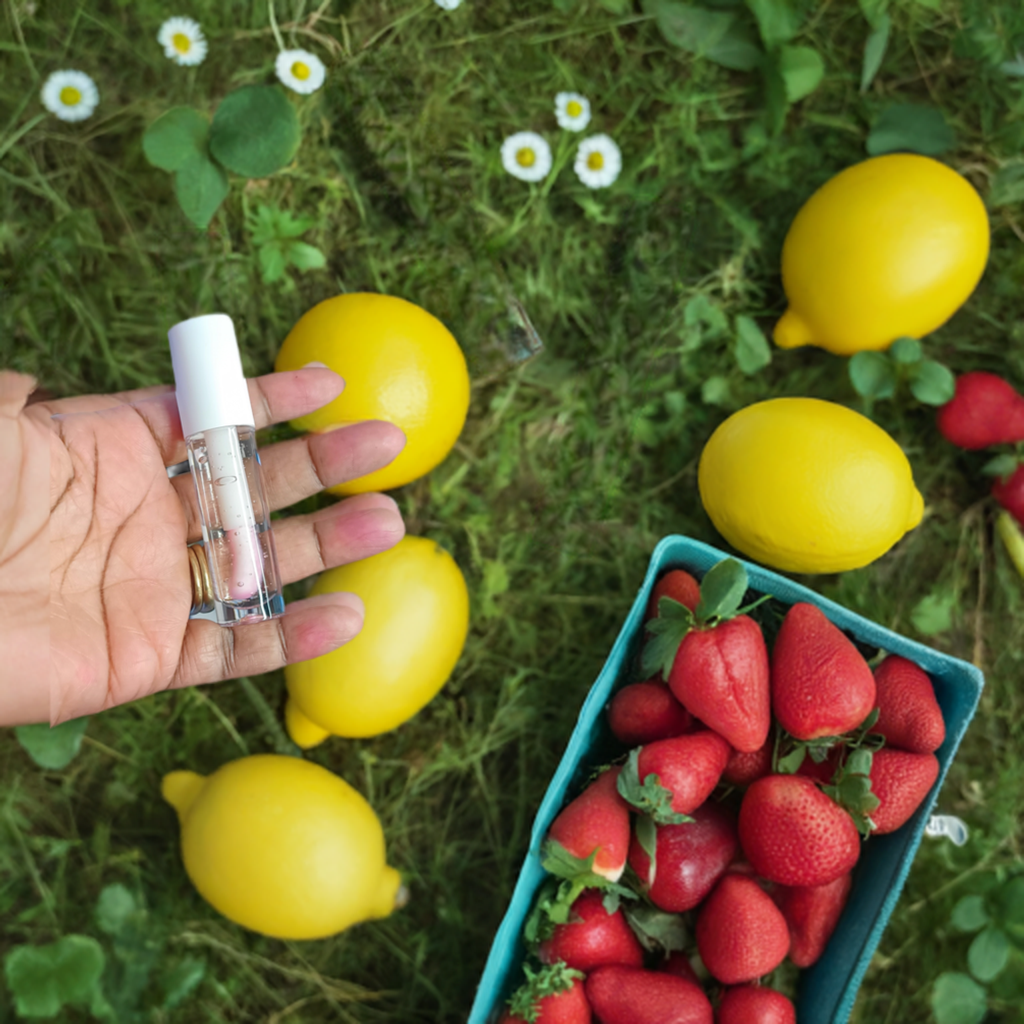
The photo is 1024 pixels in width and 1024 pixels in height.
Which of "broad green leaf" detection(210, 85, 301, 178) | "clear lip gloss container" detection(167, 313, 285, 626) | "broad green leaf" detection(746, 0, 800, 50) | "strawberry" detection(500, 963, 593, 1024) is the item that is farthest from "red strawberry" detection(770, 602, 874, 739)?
"broad green leaf" detection(210, 85, 301, 178)

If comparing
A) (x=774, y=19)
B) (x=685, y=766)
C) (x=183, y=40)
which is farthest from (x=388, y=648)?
(x=774, y=19)

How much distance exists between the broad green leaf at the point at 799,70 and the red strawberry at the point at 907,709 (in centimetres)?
84

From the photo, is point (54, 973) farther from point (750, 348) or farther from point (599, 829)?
point (750, 348)

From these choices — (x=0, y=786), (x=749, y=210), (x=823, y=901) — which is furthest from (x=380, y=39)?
(x=823, y=901)

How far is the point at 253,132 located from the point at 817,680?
3.61 feet

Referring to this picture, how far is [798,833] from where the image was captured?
1063 millimetres

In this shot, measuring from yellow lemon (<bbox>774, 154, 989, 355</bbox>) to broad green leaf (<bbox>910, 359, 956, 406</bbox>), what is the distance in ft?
0.17

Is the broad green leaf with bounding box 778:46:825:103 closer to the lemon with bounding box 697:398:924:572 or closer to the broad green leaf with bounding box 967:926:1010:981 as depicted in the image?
the lemon with bounding box 697:398:924:572

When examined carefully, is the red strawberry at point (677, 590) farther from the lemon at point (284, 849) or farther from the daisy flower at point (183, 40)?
the daisy flower at point (183, 40)

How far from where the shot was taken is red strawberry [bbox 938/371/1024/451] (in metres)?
1.35

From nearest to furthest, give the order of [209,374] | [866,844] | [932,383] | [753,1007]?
[209,374] → [753,1007] → [866,844] → [932,383]

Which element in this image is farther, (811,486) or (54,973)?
(54,973)

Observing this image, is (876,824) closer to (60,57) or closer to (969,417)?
(969,417)

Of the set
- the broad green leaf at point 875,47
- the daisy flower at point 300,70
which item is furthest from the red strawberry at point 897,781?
the daisy flower at point 300,70
